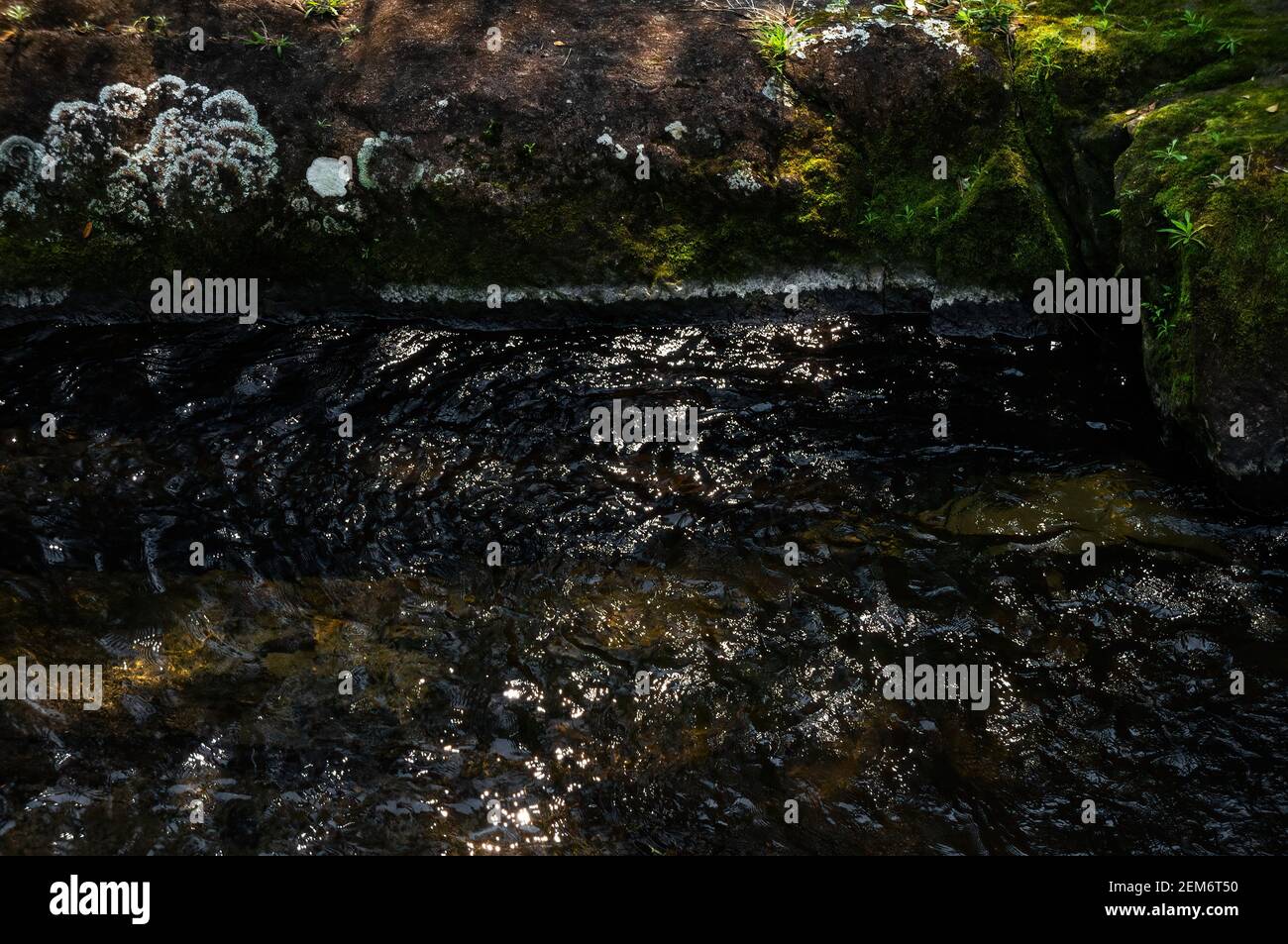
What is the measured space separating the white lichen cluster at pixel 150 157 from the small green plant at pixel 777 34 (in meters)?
4.40

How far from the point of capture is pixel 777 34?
28.2ft

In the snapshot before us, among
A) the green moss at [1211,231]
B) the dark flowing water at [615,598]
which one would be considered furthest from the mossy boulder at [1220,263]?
the dark flowing water at [615,598]

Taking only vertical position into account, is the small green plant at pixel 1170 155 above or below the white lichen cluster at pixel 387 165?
below

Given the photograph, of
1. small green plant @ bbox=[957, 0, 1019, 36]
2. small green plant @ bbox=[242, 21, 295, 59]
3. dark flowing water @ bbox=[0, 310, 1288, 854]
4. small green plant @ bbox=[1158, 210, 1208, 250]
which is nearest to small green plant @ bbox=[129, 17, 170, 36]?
small green plant @ bbox=[242, 21, 295, 59]

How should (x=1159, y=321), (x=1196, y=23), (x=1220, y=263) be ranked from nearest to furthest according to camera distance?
(x=1220, y=263) → (x=1159, y=321) → (x=1196, y=23)

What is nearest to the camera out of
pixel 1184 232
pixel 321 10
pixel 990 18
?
pixel 1184 232

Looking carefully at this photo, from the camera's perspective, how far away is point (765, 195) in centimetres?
830

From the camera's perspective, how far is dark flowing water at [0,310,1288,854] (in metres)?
4.96

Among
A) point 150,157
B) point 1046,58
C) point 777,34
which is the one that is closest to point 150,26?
point 150,157

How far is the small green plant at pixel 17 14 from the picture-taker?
8305 mm

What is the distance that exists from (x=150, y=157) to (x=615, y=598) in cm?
580

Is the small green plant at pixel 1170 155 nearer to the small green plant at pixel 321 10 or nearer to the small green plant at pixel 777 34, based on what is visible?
the small green plant at pixel 777 34

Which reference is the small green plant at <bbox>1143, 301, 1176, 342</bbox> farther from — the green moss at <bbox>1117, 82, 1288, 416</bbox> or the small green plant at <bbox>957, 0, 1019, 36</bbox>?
the small green plant at <bbox>957, 0, 1019, 36</bbox>

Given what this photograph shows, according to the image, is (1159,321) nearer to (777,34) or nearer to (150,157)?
(777,34)
